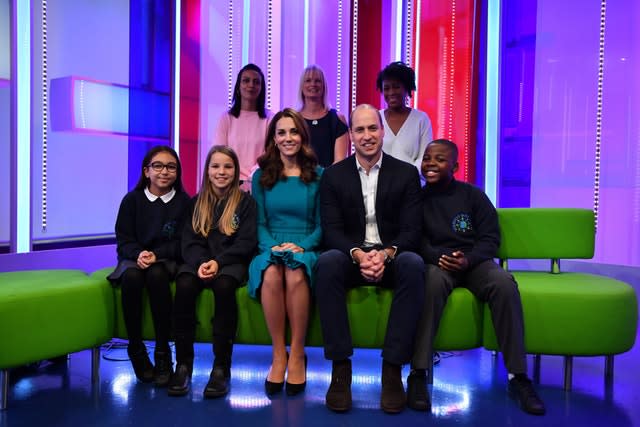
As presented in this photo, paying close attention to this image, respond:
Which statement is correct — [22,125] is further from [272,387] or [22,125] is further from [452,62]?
[452,62]

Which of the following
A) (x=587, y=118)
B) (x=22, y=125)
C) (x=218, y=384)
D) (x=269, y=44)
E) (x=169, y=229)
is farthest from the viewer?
(x=269, y=44)

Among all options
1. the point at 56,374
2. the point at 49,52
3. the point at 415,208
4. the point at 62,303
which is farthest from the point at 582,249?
the point at 49,52

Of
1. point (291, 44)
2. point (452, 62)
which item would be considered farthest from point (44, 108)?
point (452, 62)

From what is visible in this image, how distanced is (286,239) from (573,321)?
131cm

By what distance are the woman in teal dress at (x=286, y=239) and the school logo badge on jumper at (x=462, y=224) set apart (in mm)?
655

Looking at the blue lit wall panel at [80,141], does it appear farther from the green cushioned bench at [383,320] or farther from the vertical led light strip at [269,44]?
the green cushioned bench at [383,320]

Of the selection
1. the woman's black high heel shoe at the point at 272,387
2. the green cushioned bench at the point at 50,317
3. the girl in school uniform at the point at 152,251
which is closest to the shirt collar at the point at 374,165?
the girl in school uniform at the point at 152,251

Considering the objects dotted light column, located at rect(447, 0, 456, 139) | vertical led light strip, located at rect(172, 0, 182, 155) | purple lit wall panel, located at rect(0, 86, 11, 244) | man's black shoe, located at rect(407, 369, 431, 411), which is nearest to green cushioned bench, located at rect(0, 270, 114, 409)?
purple lit wall panel, located at rect(0, 86, 11, 244)

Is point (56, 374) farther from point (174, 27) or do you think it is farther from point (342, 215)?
point (174, 27)

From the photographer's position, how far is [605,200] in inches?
147

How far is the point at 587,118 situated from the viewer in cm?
382

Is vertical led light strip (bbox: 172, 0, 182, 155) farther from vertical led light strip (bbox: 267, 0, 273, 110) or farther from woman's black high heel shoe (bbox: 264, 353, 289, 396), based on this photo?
woman's black high heel shoe (bbox: 264, 353, 289, 396)

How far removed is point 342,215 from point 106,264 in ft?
6.95

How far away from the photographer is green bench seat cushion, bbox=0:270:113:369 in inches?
82.1
